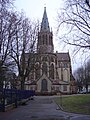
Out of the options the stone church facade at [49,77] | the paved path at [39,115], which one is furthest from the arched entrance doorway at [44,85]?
the paved path at [39,115]

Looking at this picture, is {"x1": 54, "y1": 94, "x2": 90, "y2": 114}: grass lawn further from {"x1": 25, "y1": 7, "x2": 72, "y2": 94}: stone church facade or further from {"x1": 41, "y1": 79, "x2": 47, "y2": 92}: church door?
{"x1": 41, "y1": 79, "x2": 47, "y2": 92}: church door

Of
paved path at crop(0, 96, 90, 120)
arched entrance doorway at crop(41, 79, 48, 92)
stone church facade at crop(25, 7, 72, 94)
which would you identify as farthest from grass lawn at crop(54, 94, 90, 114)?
arched entrance doorway at crop(41, 79, 48, 92)

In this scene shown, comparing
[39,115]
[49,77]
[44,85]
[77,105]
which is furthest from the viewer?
[49,77]

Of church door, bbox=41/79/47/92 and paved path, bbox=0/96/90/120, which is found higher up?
church door, bbox=41/79/47/92

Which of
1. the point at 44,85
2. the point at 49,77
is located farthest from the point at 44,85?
the point at 49,77

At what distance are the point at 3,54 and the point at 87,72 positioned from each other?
6603 cm

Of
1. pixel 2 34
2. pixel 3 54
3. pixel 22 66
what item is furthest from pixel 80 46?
pixel 22 66

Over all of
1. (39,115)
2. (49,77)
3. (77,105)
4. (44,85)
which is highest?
(49,77)

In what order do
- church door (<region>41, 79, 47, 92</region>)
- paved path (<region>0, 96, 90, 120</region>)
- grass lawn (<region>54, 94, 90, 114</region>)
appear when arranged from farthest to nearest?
church door (<region>41, 79, 47, 92</region>) → grass lawn (<region>54, 94, 90, 114</region>) → paved path (<region>0, 96, 90, 120</region>)

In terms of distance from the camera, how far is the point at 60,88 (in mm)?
103188

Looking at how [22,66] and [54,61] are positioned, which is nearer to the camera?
[22,66]

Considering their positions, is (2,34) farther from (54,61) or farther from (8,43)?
(54,61)

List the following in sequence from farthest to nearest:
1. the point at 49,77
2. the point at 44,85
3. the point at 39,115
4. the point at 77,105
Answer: the point at 49,77 < the point at 44,85 < the point at 77,105 < the point at 39,115

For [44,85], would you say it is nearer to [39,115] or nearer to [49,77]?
[49,77]
